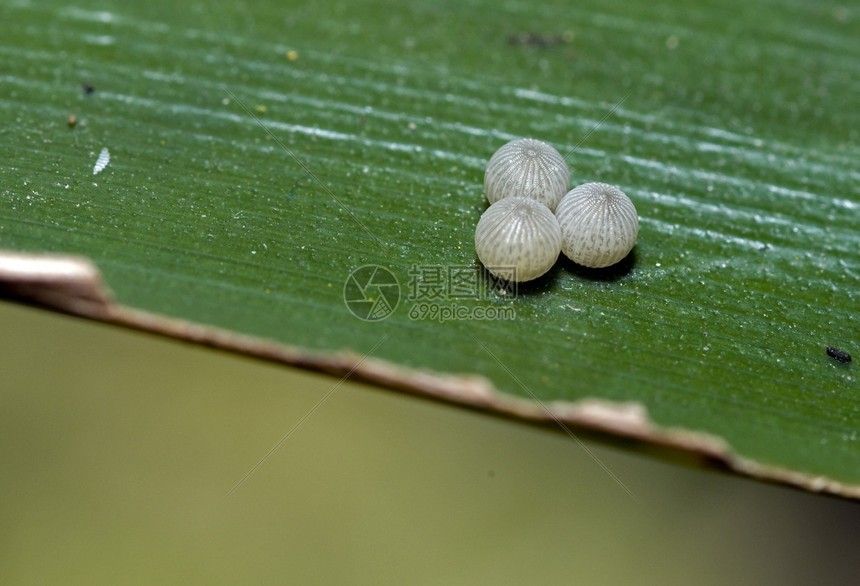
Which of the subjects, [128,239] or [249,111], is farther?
[249,111]

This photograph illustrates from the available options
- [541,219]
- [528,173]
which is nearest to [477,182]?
[528,173]

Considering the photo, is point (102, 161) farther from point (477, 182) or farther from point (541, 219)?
point (541, 219)

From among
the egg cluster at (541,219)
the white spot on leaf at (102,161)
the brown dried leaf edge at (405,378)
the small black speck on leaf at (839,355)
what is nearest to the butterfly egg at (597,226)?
the egg cluster at (541,219)

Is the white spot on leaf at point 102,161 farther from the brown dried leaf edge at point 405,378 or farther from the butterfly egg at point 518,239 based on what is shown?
the butterfly egg at point 518,239

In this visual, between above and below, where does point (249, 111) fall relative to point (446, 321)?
above

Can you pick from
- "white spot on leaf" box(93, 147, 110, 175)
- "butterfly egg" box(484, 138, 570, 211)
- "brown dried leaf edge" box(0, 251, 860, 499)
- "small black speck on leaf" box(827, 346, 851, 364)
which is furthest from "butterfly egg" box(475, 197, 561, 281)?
"white spot on leaf" box(93, 147, 110, 175)

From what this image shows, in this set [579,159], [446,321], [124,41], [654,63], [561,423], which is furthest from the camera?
[654,63]

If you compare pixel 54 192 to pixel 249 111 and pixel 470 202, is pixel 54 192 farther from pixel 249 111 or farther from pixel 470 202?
pixel 470 202

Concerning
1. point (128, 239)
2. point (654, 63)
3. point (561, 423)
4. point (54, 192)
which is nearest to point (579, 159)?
point (654, 63)

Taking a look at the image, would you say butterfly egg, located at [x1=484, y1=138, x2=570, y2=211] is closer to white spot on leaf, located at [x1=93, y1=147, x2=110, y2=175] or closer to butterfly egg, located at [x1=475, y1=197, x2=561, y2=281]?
butterfly egg, located at [x1=475, y1=197, x2=561, y2=281]
